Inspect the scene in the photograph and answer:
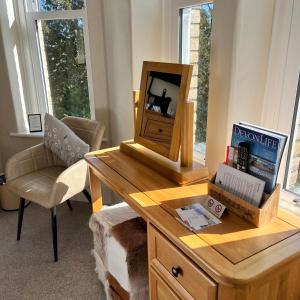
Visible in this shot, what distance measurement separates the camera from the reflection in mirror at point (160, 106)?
50.5 inches

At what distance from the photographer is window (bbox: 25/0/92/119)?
236 cm

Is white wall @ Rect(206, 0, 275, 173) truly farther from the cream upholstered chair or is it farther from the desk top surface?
the cream upholstered chair

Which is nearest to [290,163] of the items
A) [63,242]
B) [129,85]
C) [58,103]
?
[129,85]

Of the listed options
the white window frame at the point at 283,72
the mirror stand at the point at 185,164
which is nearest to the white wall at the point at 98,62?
the mirror stand at the point at 185,164

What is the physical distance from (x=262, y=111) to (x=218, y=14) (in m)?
0.45

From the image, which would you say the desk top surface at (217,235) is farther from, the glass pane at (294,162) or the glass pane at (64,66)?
the glass pane at (64,66)

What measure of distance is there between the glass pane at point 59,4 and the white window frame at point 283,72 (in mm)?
1635

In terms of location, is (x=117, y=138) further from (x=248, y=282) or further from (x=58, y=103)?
(x=248, y=282)

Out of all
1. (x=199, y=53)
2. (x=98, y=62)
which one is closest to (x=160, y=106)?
(x=199, y=53)

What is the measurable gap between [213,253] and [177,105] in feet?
2.04

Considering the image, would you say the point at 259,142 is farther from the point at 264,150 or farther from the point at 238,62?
the point at 238,62

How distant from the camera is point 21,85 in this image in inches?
101

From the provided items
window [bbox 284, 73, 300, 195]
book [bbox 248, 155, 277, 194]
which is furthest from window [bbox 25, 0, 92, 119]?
book [bbox 248, 155, 277, 194]

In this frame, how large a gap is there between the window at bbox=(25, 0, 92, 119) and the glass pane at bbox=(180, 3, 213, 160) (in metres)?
0.96
